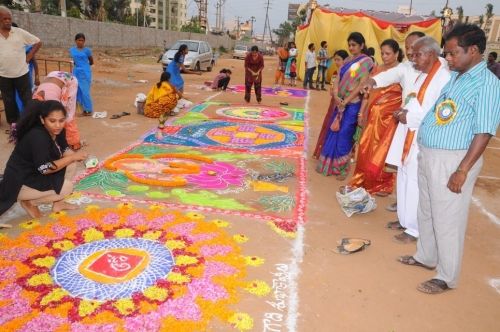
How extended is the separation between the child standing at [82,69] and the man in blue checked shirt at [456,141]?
6662mm

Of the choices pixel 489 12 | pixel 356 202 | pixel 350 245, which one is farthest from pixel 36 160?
pixel 489 12

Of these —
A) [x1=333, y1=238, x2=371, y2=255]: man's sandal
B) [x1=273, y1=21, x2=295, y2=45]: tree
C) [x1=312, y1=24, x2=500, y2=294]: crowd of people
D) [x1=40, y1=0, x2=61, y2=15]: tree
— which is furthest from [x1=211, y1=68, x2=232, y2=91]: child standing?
[x1=273, y1=21, x2=295, y2=45]: tree

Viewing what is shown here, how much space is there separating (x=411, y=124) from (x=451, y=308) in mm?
1452

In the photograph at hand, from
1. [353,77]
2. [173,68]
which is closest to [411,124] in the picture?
[353,77]

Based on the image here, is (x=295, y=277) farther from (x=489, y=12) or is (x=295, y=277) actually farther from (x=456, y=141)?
(x=489, y=12)

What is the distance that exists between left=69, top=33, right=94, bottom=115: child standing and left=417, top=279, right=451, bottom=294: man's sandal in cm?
691

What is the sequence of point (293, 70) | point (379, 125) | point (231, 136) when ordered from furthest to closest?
1. point (293, 70)
2. point (231, 136)
3. point (379, 125)

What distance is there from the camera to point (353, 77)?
15.8ft

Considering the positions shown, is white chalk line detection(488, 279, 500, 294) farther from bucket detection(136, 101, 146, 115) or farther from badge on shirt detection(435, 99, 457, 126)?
bucket detection(136, 101, 146, 115)

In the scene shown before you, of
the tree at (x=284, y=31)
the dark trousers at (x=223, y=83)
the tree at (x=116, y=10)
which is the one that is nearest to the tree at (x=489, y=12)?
the tree at (x=284, y=31)

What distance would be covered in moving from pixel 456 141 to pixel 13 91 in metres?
6.13

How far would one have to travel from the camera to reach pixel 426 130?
2.81m

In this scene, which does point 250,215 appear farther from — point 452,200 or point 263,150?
point 263,150

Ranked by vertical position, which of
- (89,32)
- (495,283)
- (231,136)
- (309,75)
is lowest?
(495,283)
